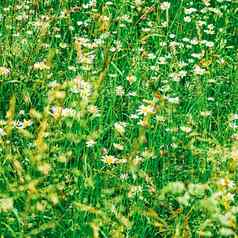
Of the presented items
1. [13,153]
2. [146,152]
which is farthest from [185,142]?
[13,153]

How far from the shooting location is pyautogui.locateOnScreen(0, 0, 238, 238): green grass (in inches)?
83.0

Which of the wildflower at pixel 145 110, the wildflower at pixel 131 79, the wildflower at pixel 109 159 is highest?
the wildflower at pixel 131 79

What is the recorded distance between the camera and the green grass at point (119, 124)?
2.11 meters

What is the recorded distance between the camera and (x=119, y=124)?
2.65m

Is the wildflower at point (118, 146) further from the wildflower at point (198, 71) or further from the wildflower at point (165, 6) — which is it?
the wildflower at point (165, 6)

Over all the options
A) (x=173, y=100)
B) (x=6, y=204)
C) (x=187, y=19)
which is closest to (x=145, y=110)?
(x=173, y=100)

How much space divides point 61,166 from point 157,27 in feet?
4.34

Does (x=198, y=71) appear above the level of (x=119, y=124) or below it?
above

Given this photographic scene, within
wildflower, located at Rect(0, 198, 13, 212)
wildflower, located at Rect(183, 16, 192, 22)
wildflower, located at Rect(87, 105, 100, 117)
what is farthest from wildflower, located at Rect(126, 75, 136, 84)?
wildflower, located at Rect(0, 198, 13, 212)

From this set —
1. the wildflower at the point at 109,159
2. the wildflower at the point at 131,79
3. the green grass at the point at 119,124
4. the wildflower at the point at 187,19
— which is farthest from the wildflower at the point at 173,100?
the wildflower at the point at 187,19

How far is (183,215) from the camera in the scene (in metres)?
2.16

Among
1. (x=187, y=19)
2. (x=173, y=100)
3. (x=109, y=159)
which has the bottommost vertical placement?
(x=109, y=159)

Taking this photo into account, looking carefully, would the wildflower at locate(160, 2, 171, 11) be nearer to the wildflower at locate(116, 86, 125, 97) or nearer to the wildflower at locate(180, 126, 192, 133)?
the wildflower at locate(116, 86, 125, 97)

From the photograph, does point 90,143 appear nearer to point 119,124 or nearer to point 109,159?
point 109,159
